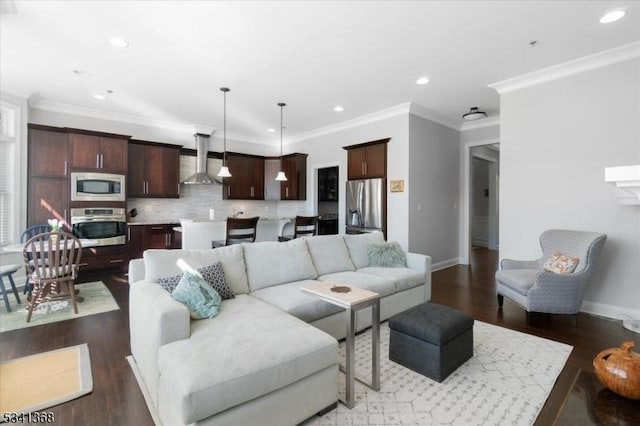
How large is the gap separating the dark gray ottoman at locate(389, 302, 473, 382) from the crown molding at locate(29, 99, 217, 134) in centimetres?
584

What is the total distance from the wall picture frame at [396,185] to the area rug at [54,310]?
4.42m

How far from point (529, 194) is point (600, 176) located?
0.73 meters

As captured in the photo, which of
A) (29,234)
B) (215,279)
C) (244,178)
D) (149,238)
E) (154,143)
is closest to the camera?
(215,279)

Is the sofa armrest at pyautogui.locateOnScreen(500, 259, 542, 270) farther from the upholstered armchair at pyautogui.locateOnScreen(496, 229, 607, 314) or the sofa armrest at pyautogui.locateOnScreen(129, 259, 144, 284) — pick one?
the sofa armrest at pyautogui.locateOnScreen(129, 259, 144, 284)

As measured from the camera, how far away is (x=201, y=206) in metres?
6.76

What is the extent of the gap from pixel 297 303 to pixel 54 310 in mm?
3172

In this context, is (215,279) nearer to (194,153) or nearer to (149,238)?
(149,238)

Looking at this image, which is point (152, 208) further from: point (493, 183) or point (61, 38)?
point (493, 183)

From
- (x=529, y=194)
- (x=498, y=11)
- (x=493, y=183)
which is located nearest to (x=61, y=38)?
(x=498, y=11)

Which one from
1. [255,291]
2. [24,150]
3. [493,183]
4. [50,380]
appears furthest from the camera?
[493,183]

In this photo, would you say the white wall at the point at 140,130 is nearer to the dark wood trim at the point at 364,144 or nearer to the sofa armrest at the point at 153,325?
the dark wood trim at the point at 364,144

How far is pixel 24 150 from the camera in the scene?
4.62 meters

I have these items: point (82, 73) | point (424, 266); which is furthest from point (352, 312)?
point (82, 73)

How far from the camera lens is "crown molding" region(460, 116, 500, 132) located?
18.7ft
